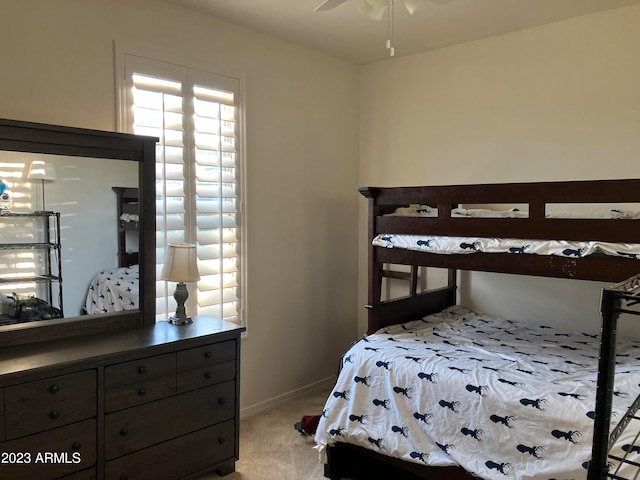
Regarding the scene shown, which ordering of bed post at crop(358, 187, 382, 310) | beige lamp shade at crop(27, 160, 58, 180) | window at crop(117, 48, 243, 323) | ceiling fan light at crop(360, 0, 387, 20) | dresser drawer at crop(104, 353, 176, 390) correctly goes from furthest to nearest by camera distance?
bed post at crop(358, 187, 382, 310) → window at crop(117, 48, 243, 323) → beige lamp shade at crop(27, 160, 58, 180) → dresser drawer at crop(104, 353, 176, 390) → ceiling fan light at crop(360, 0, 387, 20)

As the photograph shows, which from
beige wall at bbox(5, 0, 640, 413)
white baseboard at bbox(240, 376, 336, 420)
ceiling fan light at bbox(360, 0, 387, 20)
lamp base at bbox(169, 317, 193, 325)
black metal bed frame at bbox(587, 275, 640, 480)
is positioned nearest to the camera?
black metal bed frame at bbox(587, 275, 640, 480)

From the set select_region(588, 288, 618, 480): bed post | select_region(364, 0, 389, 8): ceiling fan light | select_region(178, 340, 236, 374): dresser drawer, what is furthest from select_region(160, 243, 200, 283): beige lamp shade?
select_region(588, 288, 618, 480): bed post

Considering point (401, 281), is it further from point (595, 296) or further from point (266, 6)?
point (266, 6)

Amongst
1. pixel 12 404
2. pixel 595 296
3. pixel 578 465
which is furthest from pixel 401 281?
pixel 12 404

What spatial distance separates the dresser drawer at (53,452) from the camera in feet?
6.04

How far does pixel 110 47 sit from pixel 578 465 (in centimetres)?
281

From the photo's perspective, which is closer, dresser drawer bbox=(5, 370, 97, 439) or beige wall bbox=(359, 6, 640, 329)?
dresser drawer bbox=(5, 370, 97, 439)

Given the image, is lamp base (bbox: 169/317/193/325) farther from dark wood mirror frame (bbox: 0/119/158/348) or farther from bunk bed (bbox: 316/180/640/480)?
bunk bed (bbox: 316/180/640/480)

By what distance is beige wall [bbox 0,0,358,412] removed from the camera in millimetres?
2336

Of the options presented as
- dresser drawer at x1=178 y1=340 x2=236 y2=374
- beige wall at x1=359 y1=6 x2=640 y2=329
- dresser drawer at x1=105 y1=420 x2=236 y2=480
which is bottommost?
dresser drawer at x1=105 y1=420 x2=236 y2=480

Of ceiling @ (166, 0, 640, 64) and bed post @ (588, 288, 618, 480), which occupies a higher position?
ceiling @ (166, 0, 640, 64)

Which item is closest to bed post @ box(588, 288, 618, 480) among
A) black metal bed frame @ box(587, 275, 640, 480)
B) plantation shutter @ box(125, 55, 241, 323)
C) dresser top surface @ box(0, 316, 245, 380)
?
black metal bed frame @ box(587, 275, 640, 480)

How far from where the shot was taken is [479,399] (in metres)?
2.08

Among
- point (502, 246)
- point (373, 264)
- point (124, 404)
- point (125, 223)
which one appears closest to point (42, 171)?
point (125, 223)
